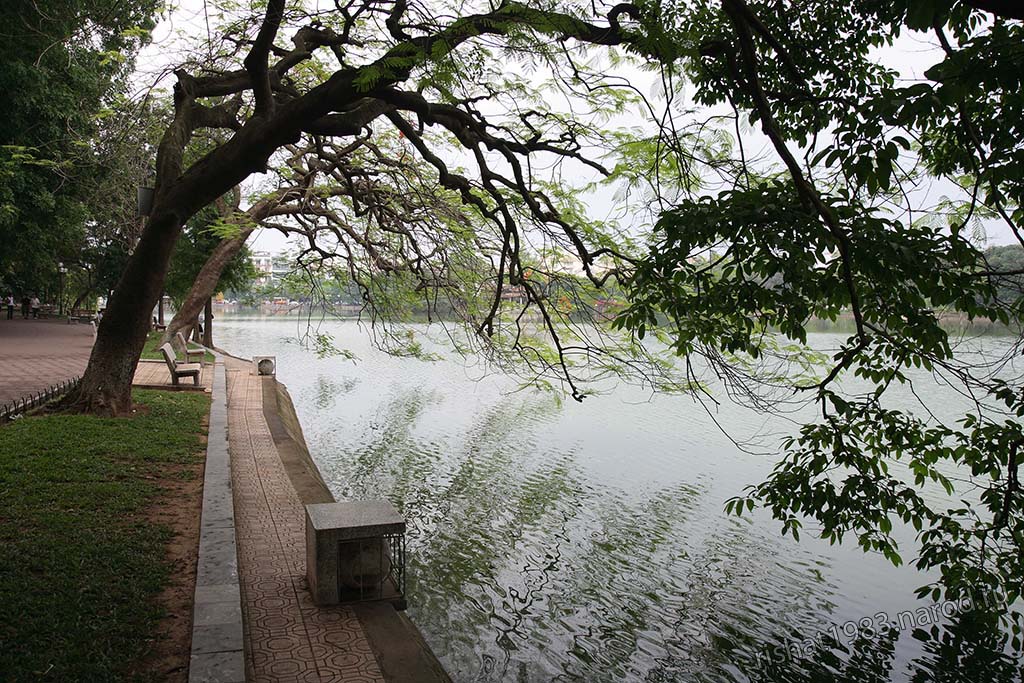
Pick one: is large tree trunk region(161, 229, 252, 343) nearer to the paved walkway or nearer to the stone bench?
the paved walkway

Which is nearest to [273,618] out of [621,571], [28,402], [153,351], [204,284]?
[621,571]

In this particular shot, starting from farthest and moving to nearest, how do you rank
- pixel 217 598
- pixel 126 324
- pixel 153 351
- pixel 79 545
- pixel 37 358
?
1. pixel 153 351
2. pixel 37 358
3. pixel 126 324
4. pixel 79 545
5. pixel 217 598

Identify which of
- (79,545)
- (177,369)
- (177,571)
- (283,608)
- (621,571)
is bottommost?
(621,571)

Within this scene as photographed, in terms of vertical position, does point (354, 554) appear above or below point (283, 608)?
above

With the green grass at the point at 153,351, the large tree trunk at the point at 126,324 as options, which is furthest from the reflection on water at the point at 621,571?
the green grass at the point at 153,351

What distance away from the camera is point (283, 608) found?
528 centimetres

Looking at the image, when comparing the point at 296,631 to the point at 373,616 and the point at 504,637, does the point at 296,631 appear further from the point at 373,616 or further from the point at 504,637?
the point at 504,637

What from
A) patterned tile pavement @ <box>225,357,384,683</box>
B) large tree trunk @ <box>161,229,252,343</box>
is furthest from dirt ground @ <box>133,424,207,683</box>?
large tree trunk @ <box>161,229,252,343</box>

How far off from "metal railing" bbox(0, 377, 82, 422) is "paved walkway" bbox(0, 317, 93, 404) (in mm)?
363

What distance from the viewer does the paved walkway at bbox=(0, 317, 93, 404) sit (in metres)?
13.6

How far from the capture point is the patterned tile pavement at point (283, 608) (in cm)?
443

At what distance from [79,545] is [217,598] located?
1643 millimetres

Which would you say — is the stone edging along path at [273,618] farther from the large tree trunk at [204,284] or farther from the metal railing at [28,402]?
the large tree trunk at [204,284]

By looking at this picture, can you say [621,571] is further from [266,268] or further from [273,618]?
[266,268]
